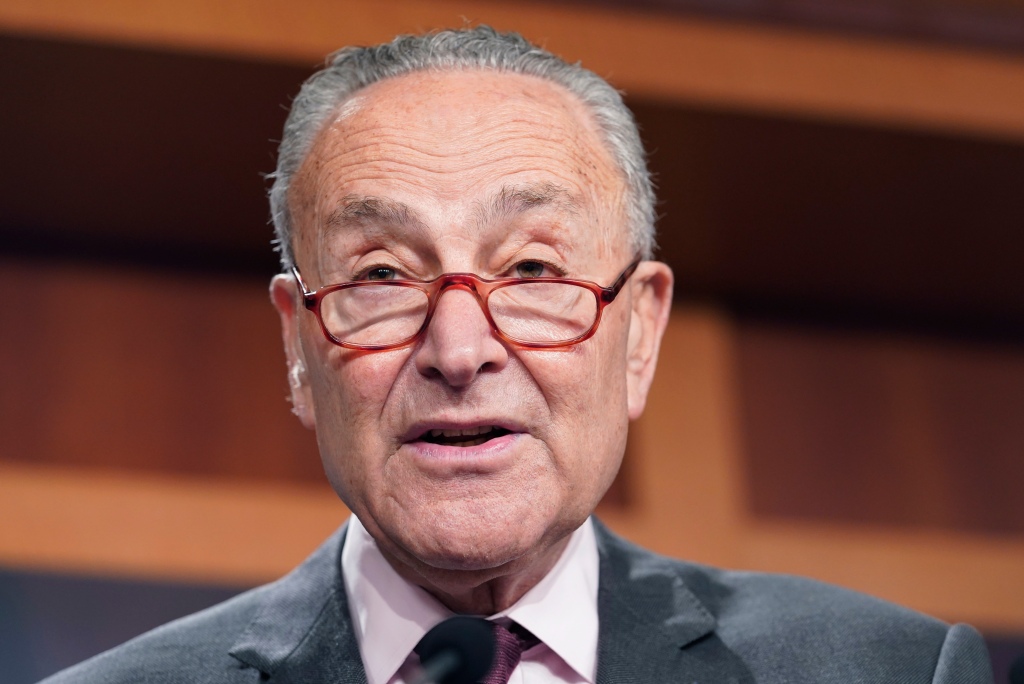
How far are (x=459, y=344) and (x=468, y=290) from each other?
0.08 meters

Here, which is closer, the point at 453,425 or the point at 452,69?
the point at 453,425

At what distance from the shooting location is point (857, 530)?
119 inches

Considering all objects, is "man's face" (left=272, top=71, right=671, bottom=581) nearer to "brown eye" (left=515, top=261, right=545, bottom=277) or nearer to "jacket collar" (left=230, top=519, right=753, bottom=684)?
"brown eye" (left=515, top=261, right=545, bottom=277)

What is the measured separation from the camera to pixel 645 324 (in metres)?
1.70

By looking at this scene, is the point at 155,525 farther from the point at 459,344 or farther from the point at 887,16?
the point at 887,16

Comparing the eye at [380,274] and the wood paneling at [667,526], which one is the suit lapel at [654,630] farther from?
the wood paneling at [667,526]

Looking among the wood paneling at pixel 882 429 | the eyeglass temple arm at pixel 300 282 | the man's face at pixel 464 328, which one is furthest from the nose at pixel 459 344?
the wood paneling at pixel 882 429

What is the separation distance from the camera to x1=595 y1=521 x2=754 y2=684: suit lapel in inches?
57.6

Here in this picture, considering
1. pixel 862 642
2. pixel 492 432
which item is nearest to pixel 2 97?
pixel 492 432

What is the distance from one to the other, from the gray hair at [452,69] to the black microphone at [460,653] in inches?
24.4

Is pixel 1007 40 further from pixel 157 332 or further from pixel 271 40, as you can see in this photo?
pixel 157 332

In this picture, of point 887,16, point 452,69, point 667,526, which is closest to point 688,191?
point 887,16

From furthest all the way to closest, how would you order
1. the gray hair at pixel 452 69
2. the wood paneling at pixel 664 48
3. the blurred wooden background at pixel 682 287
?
the blurred wooden background at pixel 682 287
the wood paneling at pixel 664 48
the gray hair at pixel 452 69

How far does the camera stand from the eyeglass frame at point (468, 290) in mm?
1387
